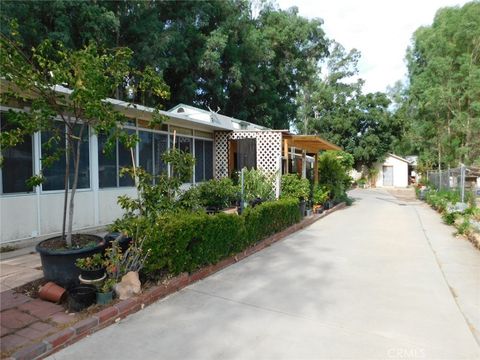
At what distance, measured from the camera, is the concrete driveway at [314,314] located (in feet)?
11.2

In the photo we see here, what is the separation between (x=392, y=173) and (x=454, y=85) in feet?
59.1

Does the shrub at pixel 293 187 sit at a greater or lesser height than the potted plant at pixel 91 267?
greater

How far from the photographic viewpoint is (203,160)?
1280 centimetres

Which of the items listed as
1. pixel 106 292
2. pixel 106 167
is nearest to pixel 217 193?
pixel 106 167

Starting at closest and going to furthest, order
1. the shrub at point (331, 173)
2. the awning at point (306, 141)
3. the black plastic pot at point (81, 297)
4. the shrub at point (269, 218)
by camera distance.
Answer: the black plastic pot at point (81, 297) < the shrub at point (269, 218) < the awning at point (306, 141) < the shrub at point (331, 173)

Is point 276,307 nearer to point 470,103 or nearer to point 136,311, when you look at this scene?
point 136,311

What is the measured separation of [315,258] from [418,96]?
21.4 m

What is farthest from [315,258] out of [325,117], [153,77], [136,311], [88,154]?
[325,117]

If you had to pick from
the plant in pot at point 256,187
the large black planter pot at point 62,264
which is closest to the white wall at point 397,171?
the plant in pot at point 256,187

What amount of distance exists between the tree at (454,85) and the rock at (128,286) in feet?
72.8

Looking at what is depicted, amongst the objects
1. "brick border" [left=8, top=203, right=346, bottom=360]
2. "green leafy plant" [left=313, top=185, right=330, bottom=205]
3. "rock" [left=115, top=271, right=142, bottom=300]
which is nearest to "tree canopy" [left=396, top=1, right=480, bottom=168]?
"green leafy plant" [left=313, top=185, right=330, bottom=205]

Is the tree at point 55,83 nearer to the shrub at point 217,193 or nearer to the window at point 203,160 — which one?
the shrub at point 217,193

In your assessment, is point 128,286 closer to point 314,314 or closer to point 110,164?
point 314,314

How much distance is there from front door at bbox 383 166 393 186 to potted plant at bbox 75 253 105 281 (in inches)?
1533
